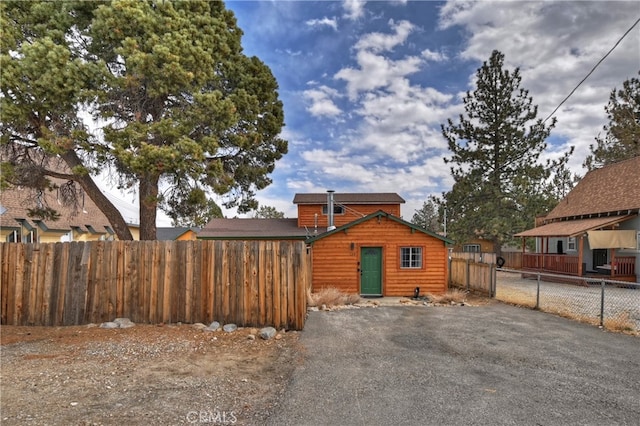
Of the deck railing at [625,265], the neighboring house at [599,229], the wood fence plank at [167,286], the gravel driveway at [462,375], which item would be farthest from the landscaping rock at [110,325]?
the deck railing at [625,265]

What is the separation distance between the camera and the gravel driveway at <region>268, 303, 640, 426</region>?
3912 mm

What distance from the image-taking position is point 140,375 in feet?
16.0

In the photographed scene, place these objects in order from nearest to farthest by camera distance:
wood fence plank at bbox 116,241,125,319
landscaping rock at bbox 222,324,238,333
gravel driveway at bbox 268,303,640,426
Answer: gravel driveway at bbox 268,303,640,426 < landscaping rock at bbox 222,324,238,333 < wood fence plank at bbox 116,241,125,319

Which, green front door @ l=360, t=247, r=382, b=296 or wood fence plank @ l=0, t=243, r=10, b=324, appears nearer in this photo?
wood fence plank @ l=0, t=243, r=10, b=324

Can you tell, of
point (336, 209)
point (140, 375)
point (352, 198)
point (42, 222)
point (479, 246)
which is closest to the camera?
point (140, 375)

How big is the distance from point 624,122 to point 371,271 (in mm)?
24836

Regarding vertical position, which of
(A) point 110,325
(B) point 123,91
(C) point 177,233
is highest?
(B) point 123,91

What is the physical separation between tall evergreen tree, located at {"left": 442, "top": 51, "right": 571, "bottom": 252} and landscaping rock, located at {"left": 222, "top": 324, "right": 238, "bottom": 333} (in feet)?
74.8

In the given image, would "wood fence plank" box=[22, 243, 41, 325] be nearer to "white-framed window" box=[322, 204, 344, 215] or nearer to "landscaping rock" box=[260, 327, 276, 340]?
→ "landscaping rock" box=[260, 327, 276, 340]

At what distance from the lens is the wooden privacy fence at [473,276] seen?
12.8 metres

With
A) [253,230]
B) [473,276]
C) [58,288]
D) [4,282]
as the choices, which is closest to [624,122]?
[473,276]

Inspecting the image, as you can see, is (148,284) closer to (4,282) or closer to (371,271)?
(4,282)

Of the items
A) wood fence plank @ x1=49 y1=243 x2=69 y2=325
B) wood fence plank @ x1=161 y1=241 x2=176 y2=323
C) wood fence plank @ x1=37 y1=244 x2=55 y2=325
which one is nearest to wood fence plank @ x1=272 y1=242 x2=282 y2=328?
wood fence plank @ x1=161 y1=241 x2=176 y2=323

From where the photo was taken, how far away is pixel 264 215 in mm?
59531
